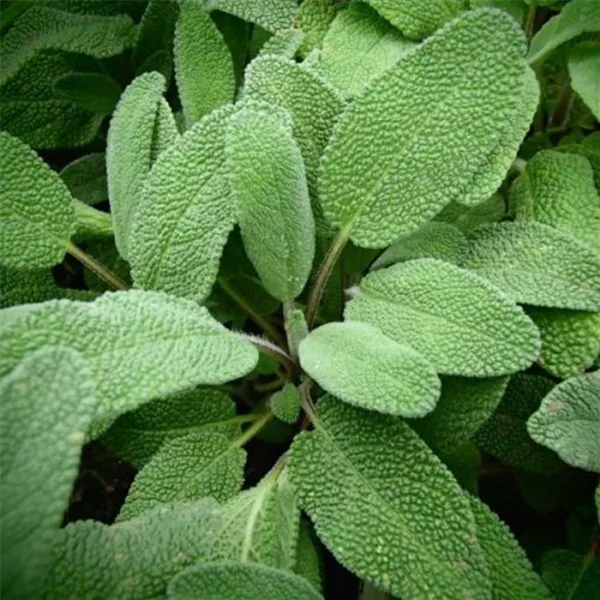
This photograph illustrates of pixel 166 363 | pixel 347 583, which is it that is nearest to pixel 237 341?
pixel 166 363

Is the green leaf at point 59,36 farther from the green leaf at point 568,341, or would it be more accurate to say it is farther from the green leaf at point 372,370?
the green leaf at point 568,341

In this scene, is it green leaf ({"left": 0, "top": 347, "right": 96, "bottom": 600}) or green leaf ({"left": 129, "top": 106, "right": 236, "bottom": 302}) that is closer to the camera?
green leaf ({"left": 0, "top": 347, "right": 96, "bottom": 600})

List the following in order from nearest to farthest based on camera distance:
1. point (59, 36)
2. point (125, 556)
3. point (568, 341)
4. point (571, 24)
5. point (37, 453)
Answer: point (37, 453) → point (125, 556) → point (568, 341) → point (571, 24) → point (59, 36)

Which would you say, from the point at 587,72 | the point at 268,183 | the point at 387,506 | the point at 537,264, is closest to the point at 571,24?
the point at 587,72

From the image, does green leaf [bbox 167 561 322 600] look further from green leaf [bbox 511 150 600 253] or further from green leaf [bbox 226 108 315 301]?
green leaf [bbox 511 150 600 253]

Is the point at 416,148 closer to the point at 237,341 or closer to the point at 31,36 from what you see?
the point at 237,341

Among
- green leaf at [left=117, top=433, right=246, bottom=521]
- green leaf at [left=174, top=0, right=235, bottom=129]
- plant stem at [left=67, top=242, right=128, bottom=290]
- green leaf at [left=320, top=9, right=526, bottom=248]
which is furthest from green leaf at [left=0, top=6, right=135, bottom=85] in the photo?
green leaf at [left=117, top=433, right=246, bottom=521]

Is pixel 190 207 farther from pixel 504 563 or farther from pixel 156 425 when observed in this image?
pixel 504 563
